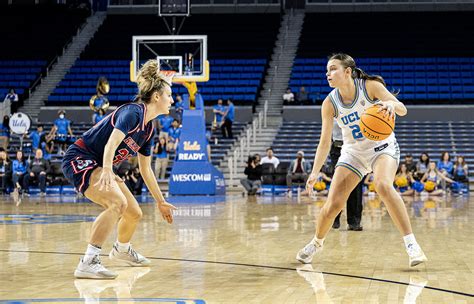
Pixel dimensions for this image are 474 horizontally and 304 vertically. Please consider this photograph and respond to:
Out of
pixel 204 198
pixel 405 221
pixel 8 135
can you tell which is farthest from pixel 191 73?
pixel 405 221

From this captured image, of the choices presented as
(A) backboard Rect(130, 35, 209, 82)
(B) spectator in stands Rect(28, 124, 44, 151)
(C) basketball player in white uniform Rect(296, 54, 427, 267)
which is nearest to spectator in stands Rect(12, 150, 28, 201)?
(B) spectator in stands Rect(28, 124, 44, 151)

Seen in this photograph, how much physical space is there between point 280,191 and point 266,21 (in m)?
14.0

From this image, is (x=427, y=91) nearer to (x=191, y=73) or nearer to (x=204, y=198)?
(x=191, y=73)

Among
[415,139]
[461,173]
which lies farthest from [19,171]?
[415,139]

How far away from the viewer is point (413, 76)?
28422 millimetres

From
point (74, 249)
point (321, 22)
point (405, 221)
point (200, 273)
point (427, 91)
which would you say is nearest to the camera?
point (200, 273)

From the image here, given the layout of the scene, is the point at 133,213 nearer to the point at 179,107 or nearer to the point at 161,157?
the point at 161,157

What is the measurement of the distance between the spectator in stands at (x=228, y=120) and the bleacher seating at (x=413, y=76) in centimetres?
384

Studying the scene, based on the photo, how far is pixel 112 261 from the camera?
6621 mm

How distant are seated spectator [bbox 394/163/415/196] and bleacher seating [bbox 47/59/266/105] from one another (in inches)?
345

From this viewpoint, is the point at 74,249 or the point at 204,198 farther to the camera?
the point at 204,198

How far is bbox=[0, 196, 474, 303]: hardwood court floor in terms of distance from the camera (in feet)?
16.1

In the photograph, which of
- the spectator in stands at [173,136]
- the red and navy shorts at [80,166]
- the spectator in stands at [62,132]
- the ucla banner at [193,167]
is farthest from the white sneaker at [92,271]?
the spectator in stands at [62,132]

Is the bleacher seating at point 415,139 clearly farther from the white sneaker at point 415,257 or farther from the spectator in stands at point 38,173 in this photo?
the white sneaker at point 415,257
